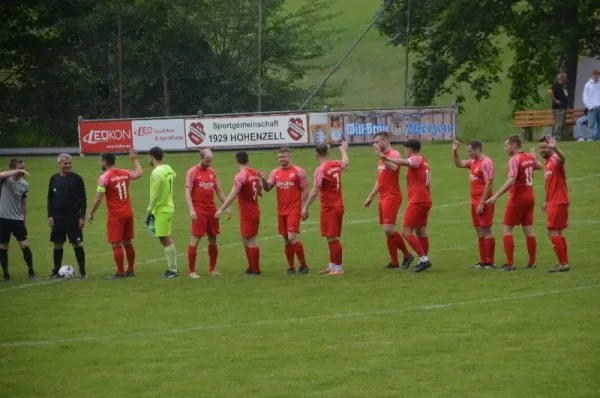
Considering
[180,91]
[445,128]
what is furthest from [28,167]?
[445,128]

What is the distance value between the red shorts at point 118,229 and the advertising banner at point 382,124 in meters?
17.9

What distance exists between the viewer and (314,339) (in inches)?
577

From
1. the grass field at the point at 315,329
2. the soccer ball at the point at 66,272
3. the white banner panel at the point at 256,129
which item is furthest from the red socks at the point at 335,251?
the white banner panel at the point at 256,129

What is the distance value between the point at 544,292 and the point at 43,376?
7327 millimetres

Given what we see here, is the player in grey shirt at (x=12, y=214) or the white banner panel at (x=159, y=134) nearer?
the player in grey shirt at (x=12, y=214)

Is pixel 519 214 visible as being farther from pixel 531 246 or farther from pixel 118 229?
pixel 118 229

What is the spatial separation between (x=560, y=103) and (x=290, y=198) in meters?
21.6

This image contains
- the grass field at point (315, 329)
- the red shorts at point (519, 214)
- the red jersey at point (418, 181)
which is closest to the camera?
the grass field at point (315, 329)

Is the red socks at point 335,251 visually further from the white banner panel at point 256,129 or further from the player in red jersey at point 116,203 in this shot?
the white banner panel at point 256,129

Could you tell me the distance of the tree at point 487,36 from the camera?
45.0m

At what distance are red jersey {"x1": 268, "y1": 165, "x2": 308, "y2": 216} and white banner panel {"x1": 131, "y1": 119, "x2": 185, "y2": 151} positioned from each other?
19.3 meters

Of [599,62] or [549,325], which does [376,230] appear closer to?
[549,325]

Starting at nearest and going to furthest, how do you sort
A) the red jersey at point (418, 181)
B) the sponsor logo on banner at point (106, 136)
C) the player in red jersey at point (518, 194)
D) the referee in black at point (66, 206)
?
the player in red jersey at point (518, 194)
the red jersey at point (418, 181)
the referee in black at point (66, 206)
the sponsor logo on banner at point (106, 136)

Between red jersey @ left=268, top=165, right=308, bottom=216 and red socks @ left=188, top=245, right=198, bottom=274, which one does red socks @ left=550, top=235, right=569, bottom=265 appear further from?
red socks @ left=188, top=245, right=198, bottom=274
